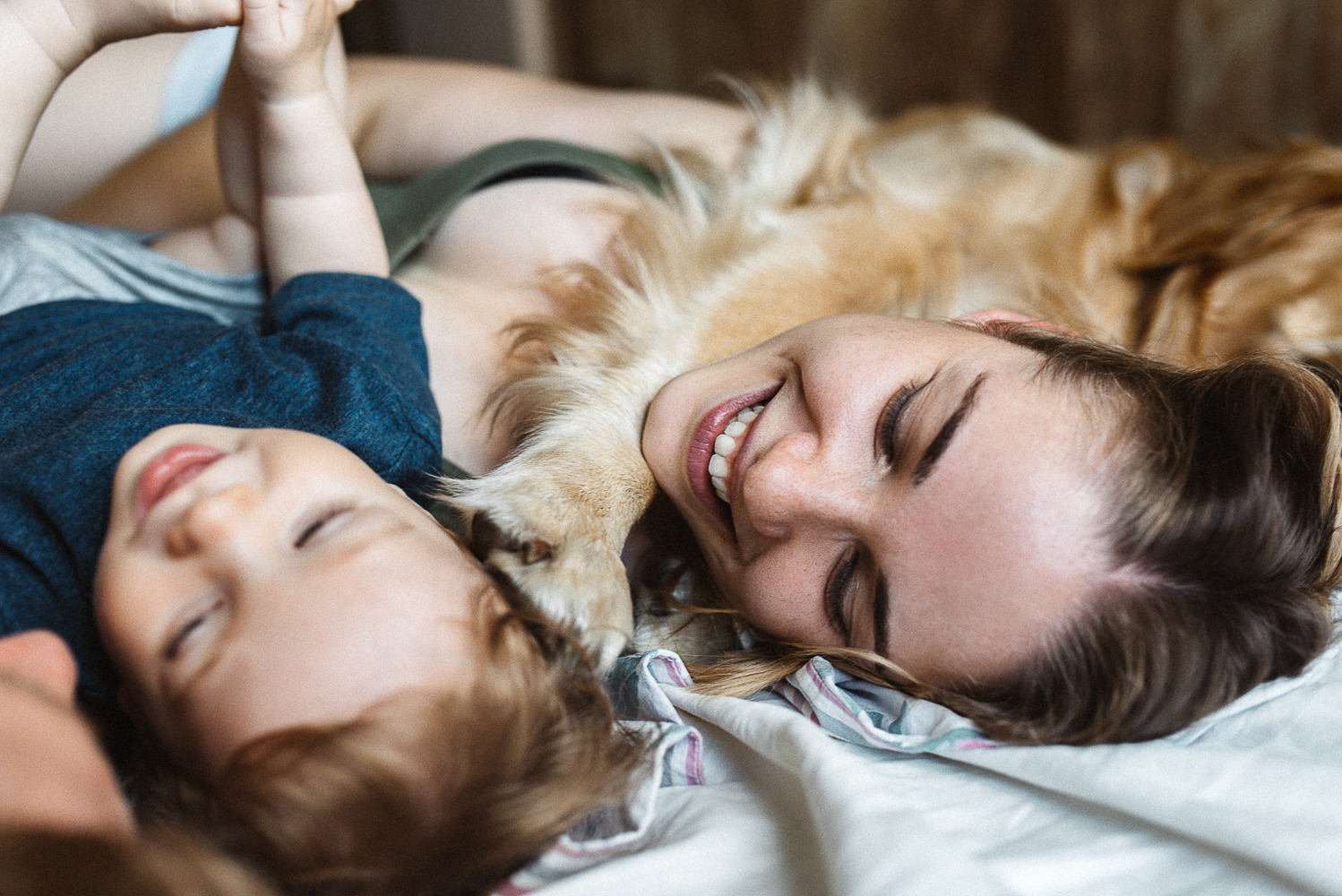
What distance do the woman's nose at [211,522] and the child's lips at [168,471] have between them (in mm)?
40

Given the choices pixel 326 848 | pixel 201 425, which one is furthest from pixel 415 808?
pixel 201 425

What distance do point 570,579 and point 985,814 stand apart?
39 centimetres

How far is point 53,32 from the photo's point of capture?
0.81m

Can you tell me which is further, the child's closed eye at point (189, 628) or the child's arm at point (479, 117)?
the child's arm at point (479, 117)

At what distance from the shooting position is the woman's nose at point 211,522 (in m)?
0.64

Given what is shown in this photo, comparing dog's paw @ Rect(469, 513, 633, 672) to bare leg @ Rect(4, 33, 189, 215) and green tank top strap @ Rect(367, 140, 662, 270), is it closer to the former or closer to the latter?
green tank top strap @ Rect(367, 140, 662, 270)

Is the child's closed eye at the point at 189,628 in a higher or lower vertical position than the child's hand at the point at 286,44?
lower

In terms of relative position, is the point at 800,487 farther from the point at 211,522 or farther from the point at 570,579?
the point at 211,522

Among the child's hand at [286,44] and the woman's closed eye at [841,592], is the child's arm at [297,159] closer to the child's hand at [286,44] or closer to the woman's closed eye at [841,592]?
the child's hand at [286,44]

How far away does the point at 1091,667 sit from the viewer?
750 millimetres

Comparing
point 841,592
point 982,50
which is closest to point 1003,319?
point 841,592

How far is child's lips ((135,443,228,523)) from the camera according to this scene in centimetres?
68

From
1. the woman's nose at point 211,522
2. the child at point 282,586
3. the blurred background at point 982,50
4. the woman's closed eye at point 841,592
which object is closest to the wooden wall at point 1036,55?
the blurred background at point 982,50

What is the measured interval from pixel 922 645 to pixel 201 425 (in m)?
0.62
